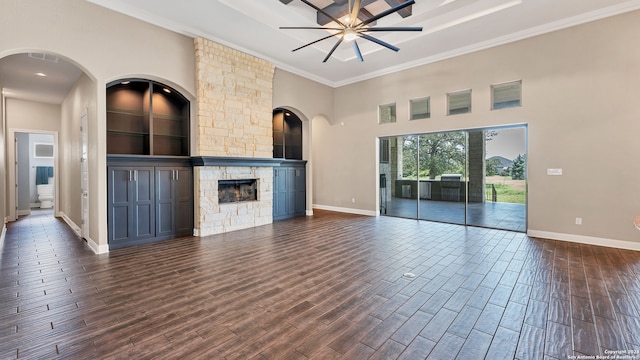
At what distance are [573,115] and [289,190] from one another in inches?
259

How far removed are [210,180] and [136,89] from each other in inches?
91.7

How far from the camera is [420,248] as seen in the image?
485 cm

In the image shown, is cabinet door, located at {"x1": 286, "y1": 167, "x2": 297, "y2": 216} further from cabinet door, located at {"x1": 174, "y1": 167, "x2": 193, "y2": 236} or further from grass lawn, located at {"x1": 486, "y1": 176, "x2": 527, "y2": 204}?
grass lawn, located at {"x1": 486, "y1": 176, "x2": 527, "y2": 204}

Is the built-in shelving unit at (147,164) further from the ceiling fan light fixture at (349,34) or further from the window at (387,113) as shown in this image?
the window at (387,113)

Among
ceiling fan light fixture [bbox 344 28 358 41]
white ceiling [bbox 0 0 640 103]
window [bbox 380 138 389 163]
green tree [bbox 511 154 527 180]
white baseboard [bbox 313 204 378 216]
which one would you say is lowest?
white baseboard [bbox 313 204 378 216]

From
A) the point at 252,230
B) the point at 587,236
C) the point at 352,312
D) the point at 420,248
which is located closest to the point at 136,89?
the point at 252,230

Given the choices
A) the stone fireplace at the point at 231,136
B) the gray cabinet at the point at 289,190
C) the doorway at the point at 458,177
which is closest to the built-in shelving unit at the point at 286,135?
the gray cabinet at the point at 289,190

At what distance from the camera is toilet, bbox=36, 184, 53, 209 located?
9.79 m

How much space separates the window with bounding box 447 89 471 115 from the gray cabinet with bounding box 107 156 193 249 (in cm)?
630

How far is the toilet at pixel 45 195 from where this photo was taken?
385 inches

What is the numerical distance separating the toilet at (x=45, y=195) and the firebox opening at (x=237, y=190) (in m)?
8.11

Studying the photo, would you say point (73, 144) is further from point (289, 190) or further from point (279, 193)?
point (289, 190)

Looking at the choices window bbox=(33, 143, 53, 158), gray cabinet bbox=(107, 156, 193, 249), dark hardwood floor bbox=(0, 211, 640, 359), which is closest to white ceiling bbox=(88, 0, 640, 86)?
gray cabinet bbox=(107, 156, 193, 249)

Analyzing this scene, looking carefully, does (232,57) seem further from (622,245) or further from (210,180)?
(622,245)
